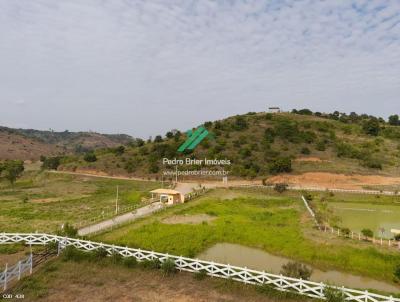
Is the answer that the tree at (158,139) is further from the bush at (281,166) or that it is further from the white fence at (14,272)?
the white fence at (14,272)

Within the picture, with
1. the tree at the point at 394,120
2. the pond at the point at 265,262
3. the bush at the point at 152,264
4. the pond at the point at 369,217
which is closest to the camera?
the bush at the point at 152,264

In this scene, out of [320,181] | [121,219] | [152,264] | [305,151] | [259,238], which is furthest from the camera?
[305,151]

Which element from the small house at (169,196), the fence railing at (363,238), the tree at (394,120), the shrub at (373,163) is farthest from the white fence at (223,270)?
the tree at (394,120)

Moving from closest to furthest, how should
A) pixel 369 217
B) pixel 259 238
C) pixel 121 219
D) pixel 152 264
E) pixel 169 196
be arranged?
pixel 152 264
pixel 259 238
pixel 121 219
pixel 369 217
pixel 169 196

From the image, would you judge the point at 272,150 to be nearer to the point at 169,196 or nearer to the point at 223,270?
the point at 169,196

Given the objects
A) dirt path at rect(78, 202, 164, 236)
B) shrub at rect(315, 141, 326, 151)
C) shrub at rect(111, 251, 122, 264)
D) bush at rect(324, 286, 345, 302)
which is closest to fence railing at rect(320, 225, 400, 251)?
bush at rect(324, 286, 345, 302)

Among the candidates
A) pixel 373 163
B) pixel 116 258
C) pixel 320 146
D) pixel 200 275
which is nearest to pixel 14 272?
pixel 116 258
